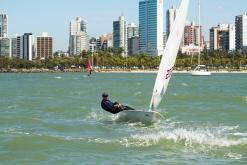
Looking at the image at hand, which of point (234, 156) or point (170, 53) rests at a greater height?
Answer: point (170, 53)

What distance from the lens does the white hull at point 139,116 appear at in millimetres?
23608

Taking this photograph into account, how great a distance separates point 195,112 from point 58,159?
18.7 metres

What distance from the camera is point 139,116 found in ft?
79.8

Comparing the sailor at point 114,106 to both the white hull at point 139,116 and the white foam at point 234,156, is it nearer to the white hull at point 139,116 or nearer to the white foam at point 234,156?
the white hull at point 139,116

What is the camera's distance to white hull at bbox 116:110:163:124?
77.5 ft

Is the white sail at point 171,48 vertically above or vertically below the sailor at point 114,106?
above

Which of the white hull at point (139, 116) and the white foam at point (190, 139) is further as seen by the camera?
the white hull at point (139, 116)

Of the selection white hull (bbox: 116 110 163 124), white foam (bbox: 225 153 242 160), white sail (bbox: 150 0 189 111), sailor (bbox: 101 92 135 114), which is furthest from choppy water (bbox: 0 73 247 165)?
white sail (bbox: 150 0 189 111)

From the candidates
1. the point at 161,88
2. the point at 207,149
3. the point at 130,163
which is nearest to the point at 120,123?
the point at 161,88

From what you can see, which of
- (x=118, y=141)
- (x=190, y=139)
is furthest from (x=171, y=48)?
(x=118, y=141)

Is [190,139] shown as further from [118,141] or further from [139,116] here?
[139,116]

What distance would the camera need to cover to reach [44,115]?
3238cm

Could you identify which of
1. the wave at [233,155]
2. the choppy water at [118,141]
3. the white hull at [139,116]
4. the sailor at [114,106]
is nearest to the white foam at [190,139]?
the choppy water at [118,141]

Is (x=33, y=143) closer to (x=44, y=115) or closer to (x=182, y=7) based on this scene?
(x=182, y=7)
